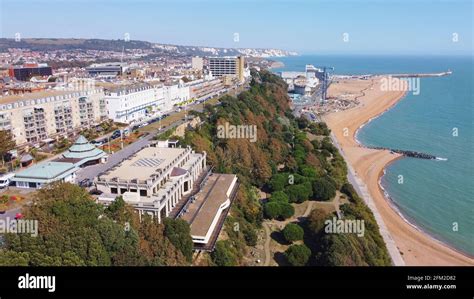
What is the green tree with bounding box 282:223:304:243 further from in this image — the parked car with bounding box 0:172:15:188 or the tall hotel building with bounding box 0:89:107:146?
the tall hotel building with bounding box 0:89:107:146

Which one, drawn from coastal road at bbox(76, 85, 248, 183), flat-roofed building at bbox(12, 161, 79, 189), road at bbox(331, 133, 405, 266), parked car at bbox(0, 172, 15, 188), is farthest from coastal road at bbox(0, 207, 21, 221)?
road at bbox(331, 133, 405, 266)

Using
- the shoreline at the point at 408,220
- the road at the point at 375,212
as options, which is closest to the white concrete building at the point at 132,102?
the road at the point at 375,212

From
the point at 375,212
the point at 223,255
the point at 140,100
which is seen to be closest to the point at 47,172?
the point at 223,255

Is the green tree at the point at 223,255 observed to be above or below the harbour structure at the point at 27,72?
below

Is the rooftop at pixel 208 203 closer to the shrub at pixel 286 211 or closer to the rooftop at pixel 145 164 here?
the rooftop at pixel 145 164

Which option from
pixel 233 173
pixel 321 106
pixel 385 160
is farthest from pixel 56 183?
pixel 321 106
